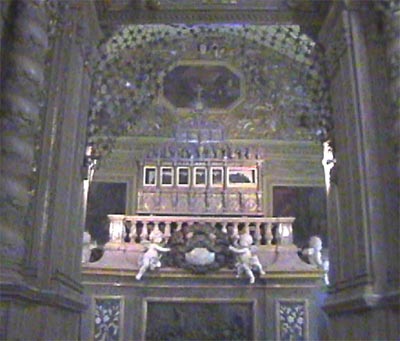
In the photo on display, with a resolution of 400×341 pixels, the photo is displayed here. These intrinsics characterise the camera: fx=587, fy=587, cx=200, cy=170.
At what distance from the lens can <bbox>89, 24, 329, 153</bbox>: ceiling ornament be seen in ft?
21.3

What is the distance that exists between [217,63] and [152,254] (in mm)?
4286

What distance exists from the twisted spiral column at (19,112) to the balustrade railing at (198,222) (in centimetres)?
733

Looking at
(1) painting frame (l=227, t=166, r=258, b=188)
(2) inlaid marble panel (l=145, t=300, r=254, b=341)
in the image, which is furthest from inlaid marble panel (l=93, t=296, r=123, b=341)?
(1) painting frame (l=227, t=166, r=258, b=188)

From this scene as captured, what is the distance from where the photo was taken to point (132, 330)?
11.1 metres

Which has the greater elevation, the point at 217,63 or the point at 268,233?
the point at 217,63

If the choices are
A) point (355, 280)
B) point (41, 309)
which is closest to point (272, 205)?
point (355, 280)

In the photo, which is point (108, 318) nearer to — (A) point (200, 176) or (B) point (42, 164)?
(A) point (200, 176)

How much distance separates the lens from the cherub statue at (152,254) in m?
11.2

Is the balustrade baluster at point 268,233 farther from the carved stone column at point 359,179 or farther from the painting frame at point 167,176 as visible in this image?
the carved stone column at point 359,179

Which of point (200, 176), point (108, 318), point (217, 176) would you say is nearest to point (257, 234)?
point (217, 176)

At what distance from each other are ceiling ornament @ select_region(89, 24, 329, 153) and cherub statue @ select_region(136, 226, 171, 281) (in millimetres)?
2249

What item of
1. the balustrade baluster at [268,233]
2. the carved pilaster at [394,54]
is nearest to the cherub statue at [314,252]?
the balustrade baluster at [268,233]

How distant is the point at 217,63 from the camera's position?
1250 cm

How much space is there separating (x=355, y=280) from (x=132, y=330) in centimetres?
716
